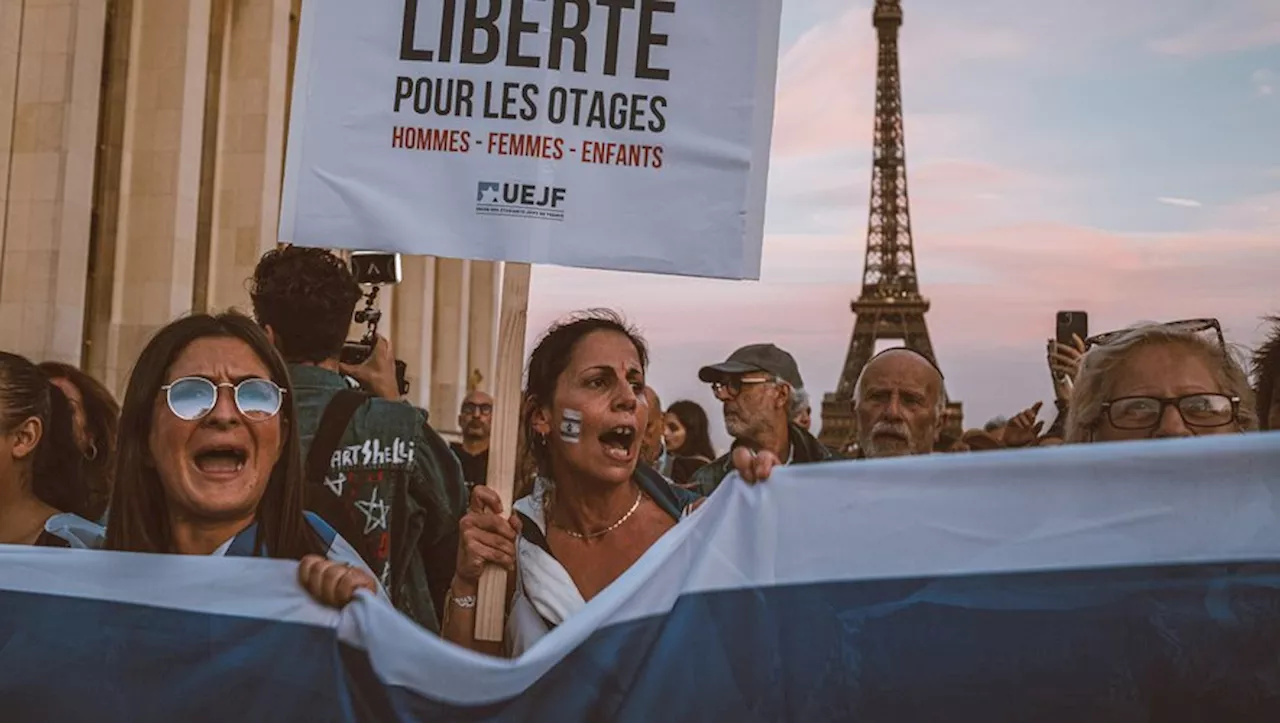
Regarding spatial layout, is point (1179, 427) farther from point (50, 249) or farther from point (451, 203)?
point (50, 249)

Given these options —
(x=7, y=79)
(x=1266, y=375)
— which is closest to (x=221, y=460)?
(x=1266, y=375)

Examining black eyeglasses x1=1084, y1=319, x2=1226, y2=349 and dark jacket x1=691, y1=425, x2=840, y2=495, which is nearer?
black eyeglasses x1=1084, y1=319, x2=1226, y2=349

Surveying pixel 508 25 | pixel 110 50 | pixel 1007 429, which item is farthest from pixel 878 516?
pixel 110 50

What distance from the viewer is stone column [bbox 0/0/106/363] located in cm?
1773

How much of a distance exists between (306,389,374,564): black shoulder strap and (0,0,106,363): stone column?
1468cm

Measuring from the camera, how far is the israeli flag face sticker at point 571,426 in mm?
3922

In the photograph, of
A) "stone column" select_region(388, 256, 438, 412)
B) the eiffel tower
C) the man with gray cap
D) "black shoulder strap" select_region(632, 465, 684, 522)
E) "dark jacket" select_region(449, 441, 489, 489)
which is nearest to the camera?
"black shoulder strap" select_region(632, 465, 684, 522)

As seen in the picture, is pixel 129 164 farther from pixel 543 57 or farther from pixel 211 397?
pixel 211 397

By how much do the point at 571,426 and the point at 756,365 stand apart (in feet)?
9.74

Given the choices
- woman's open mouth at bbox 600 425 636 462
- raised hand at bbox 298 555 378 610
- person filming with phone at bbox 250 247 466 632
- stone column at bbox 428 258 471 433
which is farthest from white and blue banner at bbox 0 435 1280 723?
stone column at bbox 428 258 471 433

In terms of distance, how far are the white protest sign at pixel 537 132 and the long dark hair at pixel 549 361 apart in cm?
29

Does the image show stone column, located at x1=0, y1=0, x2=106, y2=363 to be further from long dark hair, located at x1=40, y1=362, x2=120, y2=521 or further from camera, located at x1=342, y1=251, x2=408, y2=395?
long dark hair, located at x1=40, y1=362, x2=120, y2=521

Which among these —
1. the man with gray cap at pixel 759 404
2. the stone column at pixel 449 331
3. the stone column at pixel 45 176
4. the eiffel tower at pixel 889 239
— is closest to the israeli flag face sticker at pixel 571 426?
the man with gray cap at pixel 759 404

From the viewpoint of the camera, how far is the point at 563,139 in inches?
154
